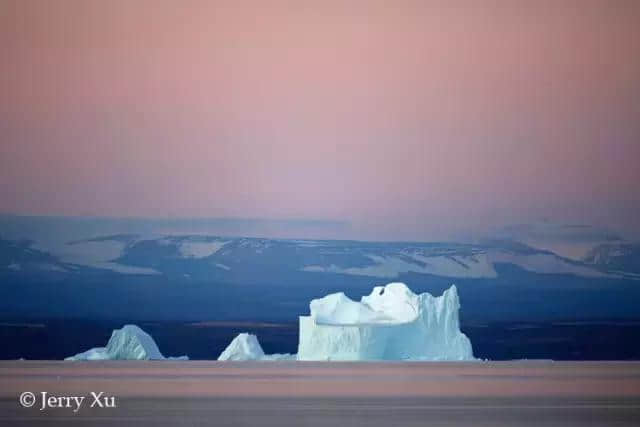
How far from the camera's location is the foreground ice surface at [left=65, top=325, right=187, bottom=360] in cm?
625

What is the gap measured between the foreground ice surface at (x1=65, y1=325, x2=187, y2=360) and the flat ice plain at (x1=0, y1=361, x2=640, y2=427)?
49mm

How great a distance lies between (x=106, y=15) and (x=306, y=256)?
2.04 meters

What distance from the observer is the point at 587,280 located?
6.49 metres

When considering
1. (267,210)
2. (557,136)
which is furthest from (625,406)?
(267,210)

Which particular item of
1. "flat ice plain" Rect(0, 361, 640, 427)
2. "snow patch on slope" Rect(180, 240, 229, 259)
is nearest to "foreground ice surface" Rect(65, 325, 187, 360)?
"flat ice plain" Rect(0, 361, 640, 427)

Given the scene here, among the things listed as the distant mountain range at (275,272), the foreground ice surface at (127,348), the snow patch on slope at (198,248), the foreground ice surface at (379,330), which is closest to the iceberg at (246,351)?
the foreground ice surface at (379,330)

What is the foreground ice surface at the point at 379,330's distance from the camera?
20.3 feet

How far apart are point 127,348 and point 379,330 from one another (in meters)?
1.66

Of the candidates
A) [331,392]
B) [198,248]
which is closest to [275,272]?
[198,248]

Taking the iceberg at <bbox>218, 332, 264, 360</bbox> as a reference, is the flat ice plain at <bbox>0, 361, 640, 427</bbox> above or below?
below

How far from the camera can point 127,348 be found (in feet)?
20.7

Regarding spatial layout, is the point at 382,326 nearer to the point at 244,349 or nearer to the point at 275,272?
the point at 275,272

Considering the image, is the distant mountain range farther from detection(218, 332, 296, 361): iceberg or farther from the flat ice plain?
the flat ice plain

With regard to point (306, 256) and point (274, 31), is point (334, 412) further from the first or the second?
point (274, 31)
